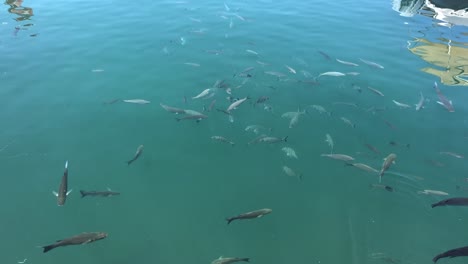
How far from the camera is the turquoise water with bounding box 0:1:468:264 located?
6566 millimetres

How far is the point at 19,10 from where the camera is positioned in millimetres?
17250

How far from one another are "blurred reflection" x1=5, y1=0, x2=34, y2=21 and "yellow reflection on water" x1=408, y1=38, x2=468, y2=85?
1818cm

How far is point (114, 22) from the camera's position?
1628 centimetres

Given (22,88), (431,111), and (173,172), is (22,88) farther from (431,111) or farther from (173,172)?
(431,111)

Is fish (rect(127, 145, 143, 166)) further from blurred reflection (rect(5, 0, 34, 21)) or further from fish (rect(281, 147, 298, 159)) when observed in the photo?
blurred reflection (rect(5, 0, 34, 21))

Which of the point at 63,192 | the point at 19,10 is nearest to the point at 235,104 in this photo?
the point at 63,192

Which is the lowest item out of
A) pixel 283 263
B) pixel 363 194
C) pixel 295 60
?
pixel 283 263

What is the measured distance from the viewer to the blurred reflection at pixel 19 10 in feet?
54.0

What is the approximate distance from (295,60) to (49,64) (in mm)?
9225

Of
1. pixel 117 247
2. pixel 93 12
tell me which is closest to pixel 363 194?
pixel 117 247

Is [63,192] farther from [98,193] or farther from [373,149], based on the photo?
[373,149]

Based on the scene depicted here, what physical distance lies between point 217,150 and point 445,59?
1039 cm

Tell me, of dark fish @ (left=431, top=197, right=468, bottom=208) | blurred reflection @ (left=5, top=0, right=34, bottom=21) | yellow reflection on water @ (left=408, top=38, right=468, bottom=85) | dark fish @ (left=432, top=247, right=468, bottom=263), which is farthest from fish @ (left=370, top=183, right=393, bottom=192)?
blurred reflection @ (left=5, top=0, right=34, bottom=21)

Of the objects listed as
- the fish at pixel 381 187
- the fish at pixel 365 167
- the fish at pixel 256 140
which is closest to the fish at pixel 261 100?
the fish at pixel 256 140
